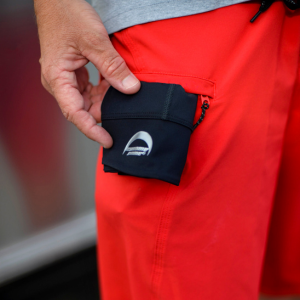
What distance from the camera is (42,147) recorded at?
3.63 feet

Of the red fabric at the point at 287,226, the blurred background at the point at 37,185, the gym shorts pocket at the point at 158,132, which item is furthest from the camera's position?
the blurred background at the point at 37,185

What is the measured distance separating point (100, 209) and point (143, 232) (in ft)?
0.47

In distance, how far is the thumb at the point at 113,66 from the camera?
543 mm

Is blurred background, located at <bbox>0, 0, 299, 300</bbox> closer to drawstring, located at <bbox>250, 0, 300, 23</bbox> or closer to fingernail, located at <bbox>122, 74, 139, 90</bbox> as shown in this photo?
fingernail, located at <bbox>122, 74, 139, 90</bbox>

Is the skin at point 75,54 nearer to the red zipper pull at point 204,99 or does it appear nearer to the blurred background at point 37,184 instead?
the red zipper pull at point 204,99

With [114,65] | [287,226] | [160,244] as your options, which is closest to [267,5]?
[114,65]

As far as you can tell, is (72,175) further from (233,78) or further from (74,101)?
(233,78)

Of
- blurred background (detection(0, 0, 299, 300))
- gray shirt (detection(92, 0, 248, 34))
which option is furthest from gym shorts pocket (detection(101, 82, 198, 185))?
blurred background (detection(0, 0, 299, 300))

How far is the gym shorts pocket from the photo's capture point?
51cm

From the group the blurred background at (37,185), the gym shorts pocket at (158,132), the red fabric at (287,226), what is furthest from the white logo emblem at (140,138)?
the blurred background at (37,185)

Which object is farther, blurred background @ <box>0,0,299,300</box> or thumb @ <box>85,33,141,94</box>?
blurred background @ <box>0,0,299,300</box>

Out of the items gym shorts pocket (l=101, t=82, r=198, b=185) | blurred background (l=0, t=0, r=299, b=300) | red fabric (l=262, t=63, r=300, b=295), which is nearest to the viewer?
gym shorts pocket (l=101, t=82, r=198, b=185)

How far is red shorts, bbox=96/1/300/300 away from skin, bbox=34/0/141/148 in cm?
5

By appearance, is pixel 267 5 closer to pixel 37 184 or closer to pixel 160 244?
pixel 160 244
